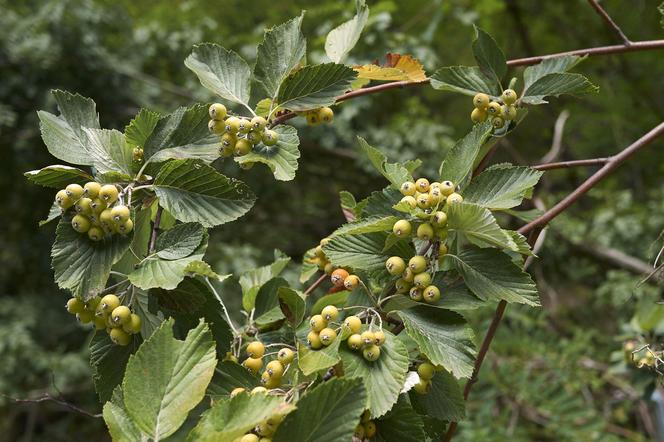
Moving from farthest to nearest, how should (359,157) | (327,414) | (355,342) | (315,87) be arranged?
(359,157) → (315,87) → (355,342) → (327,414)

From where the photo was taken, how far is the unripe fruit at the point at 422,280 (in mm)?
506

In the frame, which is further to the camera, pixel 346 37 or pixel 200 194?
pixel 346 37

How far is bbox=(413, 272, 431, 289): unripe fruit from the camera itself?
0.51 metres

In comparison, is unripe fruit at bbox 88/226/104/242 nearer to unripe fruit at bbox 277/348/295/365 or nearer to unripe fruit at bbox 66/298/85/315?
unripe fruit at bbox 66/298/85/315

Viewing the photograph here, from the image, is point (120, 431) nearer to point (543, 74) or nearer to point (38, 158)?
point (543, 74)

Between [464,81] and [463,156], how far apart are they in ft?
0.40

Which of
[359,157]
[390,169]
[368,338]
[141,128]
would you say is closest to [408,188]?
[390,169]

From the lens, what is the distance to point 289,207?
2969mm

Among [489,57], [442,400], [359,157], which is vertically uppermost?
[489,57]

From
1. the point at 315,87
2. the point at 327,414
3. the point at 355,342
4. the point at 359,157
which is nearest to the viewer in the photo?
the point at 327,414

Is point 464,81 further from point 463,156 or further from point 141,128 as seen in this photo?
point 141,128

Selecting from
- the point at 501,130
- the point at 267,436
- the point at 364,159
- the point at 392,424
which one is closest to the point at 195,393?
the point at 267,436

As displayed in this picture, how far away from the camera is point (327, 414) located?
0.38m

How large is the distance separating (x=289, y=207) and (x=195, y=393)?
2.57 m
